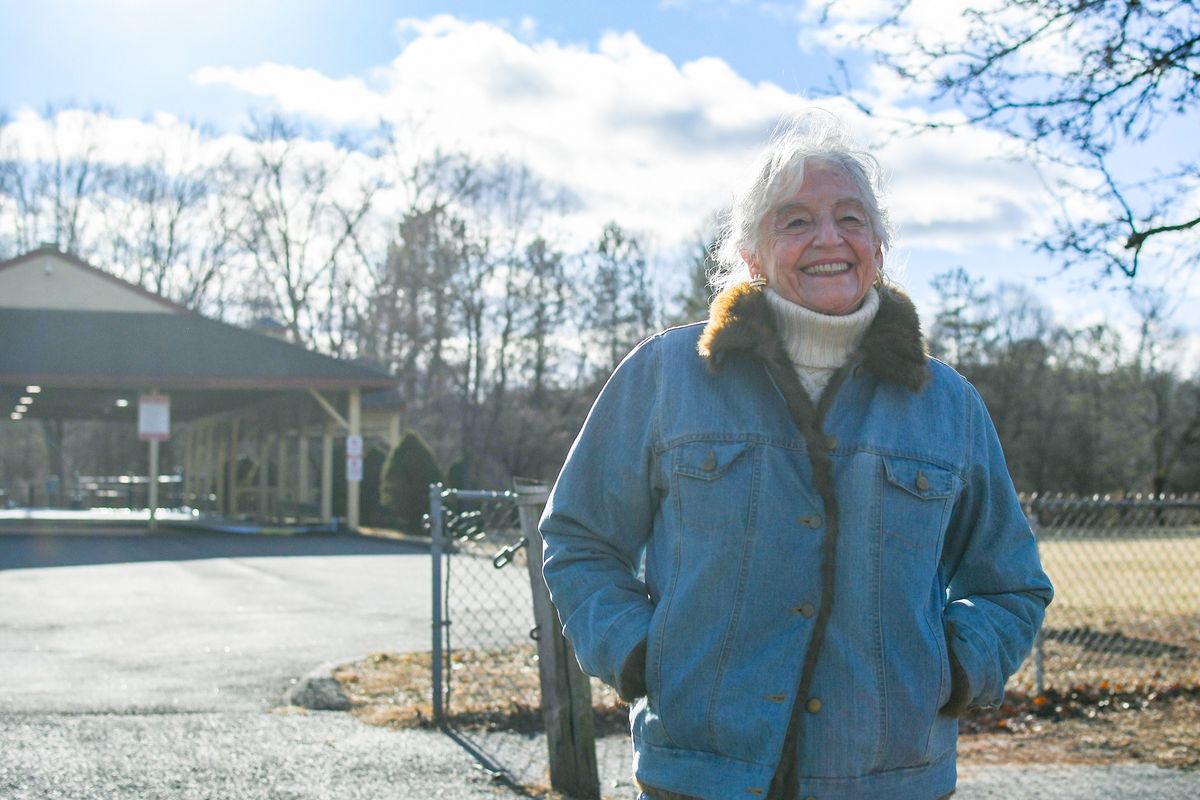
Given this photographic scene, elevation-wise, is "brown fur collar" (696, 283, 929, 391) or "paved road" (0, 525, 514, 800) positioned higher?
"brown fur collar" (696, 283, 929, 391)

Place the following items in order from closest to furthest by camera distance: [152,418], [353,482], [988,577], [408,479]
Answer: [988,577] → [152,418] → [353,482] → [408,479]

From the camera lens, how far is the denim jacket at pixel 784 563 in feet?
6.87

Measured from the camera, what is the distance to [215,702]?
718 centimetres

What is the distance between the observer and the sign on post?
25.1m

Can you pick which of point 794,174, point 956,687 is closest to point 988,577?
point 956,687

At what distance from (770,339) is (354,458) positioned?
932 inches

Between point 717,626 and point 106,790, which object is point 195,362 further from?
point 717,626

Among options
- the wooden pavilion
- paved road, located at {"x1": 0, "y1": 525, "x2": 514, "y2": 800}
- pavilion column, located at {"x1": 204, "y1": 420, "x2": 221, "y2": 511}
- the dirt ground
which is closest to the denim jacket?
paved road, located at {"x1": 0, "y1": 525, "x2": 514, "y2": 800}

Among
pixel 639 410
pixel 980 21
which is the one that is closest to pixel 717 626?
pixel 639 410

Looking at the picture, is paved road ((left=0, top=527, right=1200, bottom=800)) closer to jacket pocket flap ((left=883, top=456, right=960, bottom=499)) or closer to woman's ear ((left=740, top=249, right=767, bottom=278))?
woman's ear ((left=740, top=249, right=767, bottom=278))

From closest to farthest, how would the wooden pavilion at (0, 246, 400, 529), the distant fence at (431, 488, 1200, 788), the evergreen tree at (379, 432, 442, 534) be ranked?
1. the distant fence at (431, 488, 1200, 788)
2. the wooden pavilion at (0, 246, 400, 529)
3. the evergreen tree at (379, 432, 442, 534)

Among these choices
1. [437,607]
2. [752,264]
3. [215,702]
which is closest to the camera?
[752,264]

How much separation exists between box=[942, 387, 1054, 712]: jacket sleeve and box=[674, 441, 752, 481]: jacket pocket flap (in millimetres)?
468

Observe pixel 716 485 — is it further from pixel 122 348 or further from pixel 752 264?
pixel 122 348
